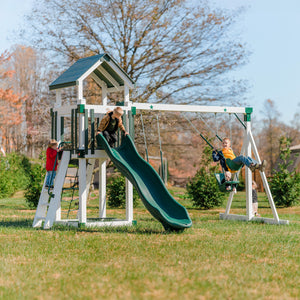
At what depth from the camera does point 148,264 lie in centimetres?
586

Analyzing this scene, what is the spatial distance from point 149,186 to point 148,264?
3405 millimetres

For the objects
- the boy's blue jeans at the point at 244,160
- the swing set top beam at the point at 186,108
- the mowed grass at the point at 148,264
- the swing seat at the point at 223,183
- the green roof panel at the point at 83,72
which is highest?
the green roof panel at the point at 83,72

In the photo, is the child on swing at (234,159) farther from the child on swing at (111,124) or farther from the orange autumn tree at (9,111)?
the orange autumn tree at (9,111)

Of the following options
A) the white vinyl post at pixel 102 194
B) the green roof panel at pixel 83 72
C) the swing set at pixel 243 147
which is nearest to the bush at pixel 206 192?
the swing set at pixel 243 147

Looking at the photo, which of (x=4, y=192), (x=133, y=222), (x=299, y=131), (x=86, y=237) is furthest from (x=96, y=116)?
(x=299, y=131)

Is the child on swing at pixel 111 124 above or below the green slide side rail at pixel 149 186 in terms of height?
above

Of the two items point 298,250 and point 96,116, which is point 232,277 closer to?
point 298,250

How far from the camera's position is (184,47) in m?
17.3

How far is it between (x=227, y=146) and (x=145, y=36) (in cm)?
783

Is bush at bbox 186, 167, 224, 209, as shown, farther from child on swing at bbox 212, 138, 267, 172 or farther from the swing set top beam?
child on swing at bbox 212, 138, 267, 172

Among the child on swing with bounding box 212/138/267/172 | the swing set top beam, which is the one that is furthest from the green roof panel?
the child on swing with bounding box 212/138/267/172

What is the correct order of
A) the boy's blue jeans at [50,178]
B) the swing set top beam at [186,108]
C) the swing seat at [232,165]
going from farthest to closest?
the swing set top beam at [186,108] < the swing seat at [232,165] < the boy's blue jeans at [50,178]

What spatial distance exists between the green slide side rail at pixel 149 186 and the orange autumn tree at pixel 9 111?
19.5 m

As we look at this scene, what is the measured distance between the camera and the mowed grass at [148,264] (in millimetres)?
4742
